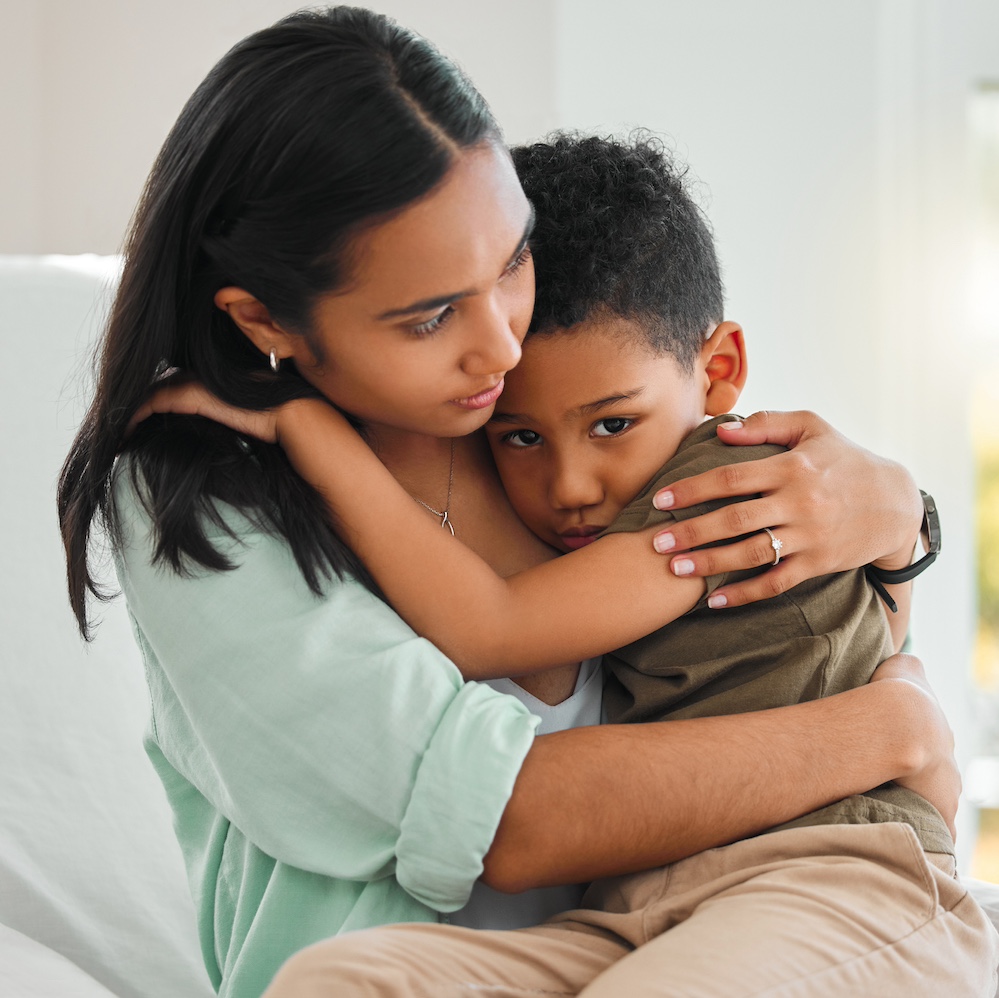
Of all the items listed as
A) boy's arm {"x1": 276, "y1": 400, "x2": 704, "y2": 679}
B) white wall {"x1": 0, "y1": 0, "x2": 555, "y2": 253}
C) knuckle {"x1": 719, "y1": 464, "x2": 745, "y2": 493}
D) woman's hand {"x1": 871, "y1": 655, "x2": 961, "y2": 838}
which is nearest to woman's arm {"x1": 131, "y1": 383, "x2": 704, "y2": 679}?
boy's arm {"x1": 276, "y1": 400, "x2": 704, "y2": 679}

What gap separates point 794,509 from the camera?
3.20ft

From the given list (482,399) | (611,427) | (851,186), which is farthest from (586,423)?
(851,186)

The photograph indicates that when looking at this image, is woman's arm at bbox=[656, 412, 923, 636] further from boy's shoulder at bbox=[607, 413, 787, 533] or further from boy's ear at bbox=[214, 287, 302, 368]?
boy's ear at bbox=[214, 287, 302, 368]

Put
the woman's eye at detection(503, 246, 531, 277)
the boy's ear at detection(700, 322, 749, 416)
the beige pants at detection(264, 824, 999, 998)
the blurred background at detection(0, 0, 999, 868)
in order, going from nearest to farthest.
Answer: the beige pants at detection(264, 824, 999, 998) → the woman's eye at detection(503, 246, 531, 277) → the boy's ear at detection(700, 322, 749, 416) → the blurred background at detection(0, 0, 999, 868)

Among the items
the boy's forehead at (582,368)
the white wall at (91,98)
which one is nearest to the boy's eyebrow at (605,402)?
the boy's forehead at (582,368)

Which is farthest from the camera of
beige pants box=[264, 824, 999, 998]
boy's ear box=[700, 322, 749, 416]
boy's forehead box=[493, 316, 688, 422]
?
boy's ear box=[700, 322, 749, 416]

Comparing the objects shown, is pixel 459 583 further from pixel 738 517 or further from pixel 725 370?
pixel 725 370

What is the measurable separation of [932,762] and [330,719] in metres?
0.53

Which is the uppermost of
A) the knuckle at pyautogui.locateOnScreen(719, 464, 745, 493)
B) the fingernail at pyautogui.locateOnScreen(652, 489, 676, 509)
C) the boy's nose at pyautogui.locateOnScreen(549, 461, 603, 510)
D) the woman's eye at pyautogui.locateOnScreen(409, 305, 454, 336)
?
the woman's eye at pyautogui.locateOnScreen(409, 305, 454, 336)

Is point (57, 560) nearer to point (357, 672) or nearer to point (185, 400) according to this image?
point (185, 400)

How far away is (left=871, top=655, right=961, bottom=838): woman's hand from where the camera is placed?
947mm

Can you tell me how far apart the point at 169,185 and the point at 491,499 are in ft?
1.43

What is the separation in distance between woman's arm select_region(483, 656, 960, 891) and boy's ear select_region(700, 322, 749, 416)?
354mm

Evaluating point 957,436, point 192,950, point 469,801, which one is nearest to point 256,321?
point 469,801
